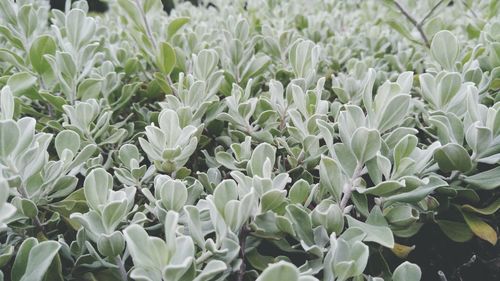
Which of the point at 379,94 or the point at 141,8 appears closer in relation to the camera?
the point at 379,94

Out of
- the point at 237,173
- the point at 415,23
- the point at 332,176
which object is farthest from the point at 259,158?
the point at 415,23

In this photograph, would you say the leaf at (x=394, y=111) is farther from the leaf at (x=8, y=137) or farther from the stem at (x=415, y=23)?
the stem at (x=415, y=23)

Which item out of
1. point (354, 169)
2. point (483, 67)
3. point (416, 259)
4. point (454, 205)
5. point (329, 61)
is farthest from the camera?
point (329, 61)

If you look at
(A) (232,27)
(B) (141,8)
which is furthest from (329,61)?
(B) (141,8)

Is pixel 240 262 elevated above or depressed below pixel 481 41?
below

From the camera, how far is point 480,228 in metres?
1.22

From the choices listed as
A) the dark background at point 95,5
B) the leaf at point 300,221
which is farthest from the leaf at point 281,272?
the dark background at point 95,5

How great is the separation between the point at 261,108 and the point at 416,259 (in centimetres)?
73

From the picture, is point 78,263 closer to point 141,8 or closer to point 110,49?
point 141,8

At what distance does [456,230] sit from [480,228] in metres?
0.07

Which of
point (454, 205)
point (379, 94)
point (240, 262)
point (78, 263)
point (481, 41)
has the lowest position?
point (78, 263)

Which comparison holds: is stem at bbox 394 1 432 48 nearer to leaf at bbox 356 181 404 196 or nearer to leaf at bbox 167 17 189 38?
leaf at bbox 167 17 189 38

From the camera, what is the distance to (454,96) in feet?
4.28

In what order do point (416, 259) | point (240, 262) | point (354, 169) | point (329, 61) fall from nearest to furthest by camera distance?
point (240, 262), point (354, 169), point (416, 259), point (329, 61)
